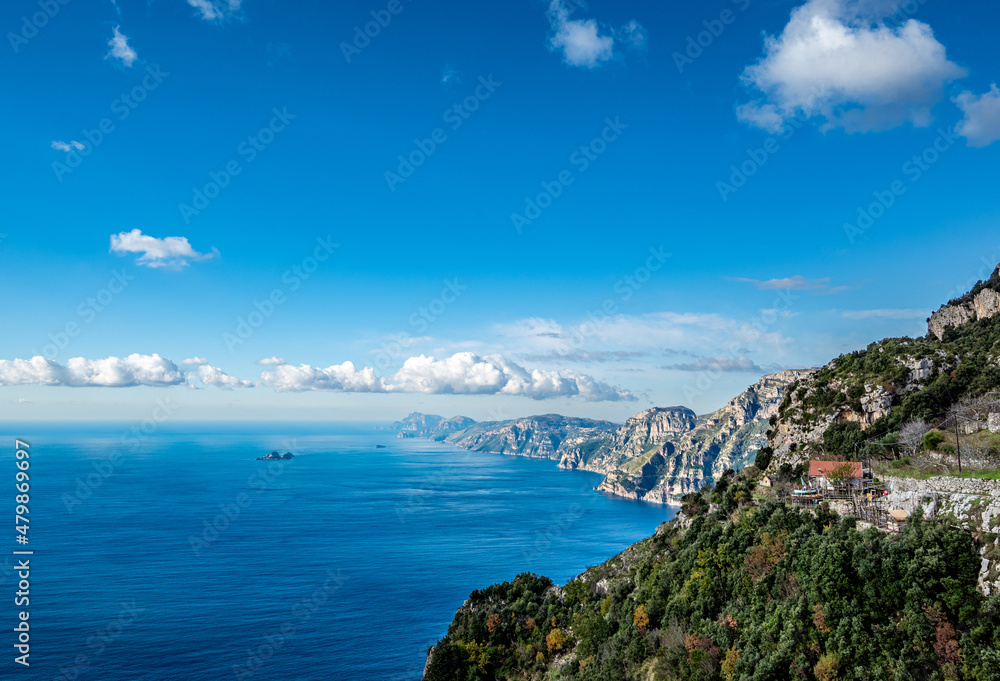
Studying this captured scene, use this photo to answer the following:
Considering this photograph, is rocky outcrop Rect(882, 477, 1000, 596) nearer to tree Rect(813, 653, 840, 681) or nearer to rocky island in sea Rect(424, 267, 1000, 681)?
rocky island in sea Rect(424, 267, 1000, 681)

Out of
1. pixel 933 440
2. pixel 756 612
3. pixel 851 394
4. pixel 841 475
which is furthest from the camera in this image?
pixel 851 394

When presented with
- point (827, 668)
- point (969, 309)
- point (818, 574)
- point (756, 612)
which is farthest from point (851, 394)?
point (969, 309)

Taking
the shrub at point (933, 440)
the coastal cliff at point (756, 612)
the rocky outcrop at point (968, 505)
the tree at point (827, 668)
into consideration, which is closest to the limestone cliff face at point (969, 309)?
the shrub at point (933, 440)

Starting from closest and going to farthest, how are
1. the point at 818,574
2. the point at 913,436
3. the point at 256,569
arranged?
the point at 818,574
the point at 913,436
the point at 256,569

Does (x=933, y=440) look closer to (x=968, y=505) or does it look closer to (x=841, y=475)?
(x=841, y=475)

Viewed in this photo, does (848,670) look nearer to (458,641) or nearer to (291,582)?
(458,641)

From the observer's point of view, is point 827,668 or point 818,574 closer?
point 827,668

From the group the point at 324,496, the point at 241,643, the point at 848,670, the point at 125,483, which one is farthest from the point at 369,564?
the point at 125,483
